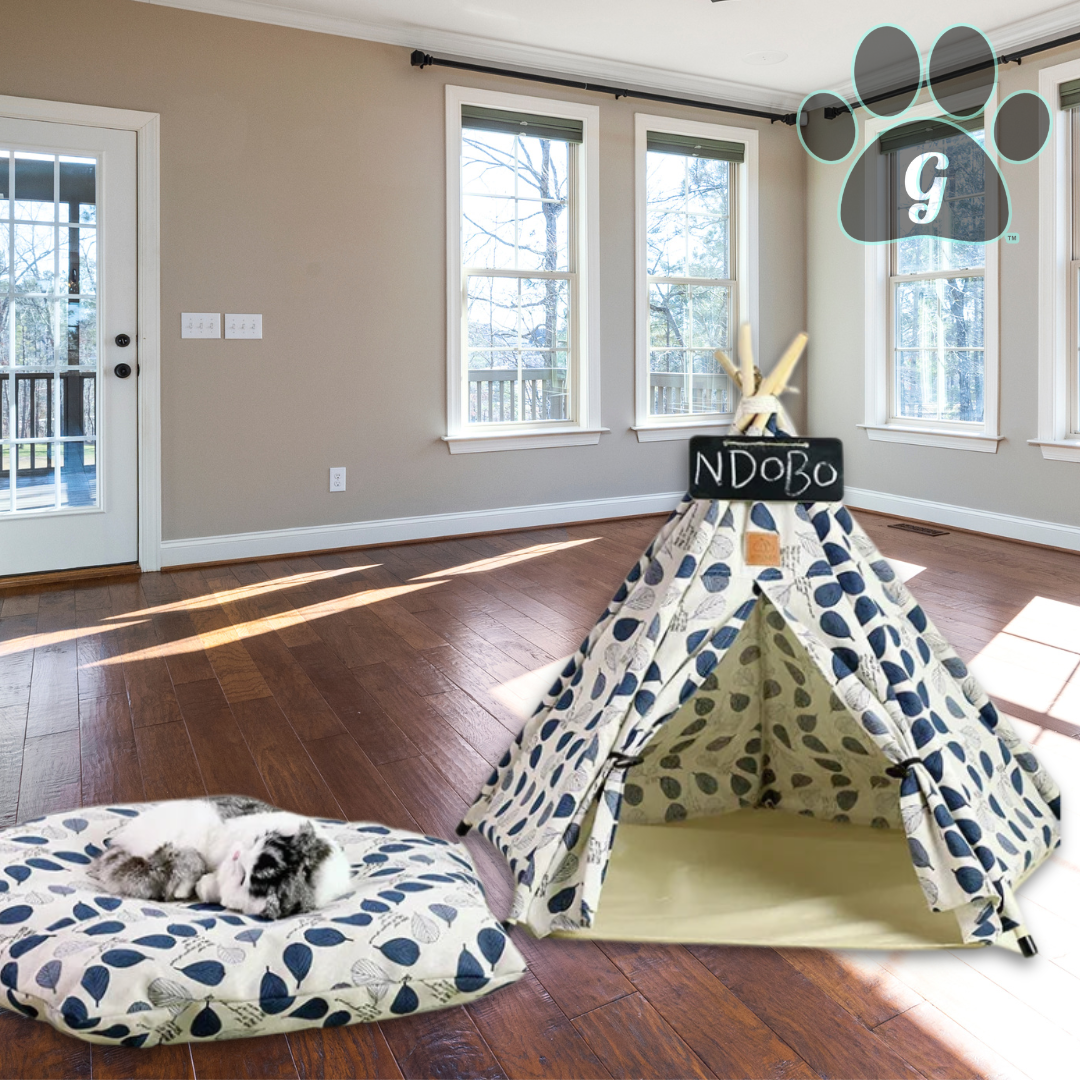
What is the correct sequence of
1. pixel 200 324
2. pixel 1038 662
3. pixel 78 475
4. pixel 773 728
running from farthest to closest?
1. pixel 200 324
2. pixel 78 475
3. pixel 1038 662
4. pixel 773 728

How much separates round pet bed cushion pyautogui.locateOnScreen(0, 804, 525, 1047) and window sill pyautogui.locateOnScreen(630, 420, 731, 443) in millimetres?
4346

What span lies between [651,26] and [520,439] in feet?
7.19

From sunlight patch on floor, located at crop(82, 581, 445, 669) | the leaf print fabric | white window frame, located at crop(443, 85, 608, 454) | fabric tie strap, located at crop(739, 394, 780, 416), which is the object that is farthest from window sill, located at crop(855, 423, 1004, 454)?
fabric tie strap, located at crop(739, 394, 780, 416)

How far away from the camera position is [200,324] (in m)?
4.46

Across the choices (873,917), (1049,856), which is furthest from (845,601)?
(1049,856)

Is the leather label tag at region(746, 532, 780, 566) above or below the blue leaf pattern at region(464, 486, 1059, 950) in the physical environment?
above

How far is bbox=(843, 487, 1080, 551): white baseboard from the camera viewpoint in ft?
15.8

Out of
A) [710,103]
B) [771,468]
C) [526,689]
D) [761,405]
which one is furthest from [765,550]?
[710,103]

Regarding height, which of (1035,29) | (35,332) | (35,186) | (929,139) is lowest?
(35,332)

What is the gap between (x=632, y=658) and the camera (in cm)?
174

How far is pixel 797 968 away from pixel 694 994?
0.19 m

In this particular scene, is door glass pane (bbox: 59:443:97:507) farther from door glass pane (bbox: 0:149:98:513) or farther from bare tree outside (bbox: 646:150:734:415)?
bare tree outside (bbox: 646:150:734:415)

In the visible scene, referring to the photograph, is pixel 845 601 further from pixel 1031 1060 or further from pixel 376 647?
pixel 376 647

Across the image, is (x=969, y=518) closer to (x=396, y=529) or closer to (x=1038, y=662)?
(x=1038, y=662)
